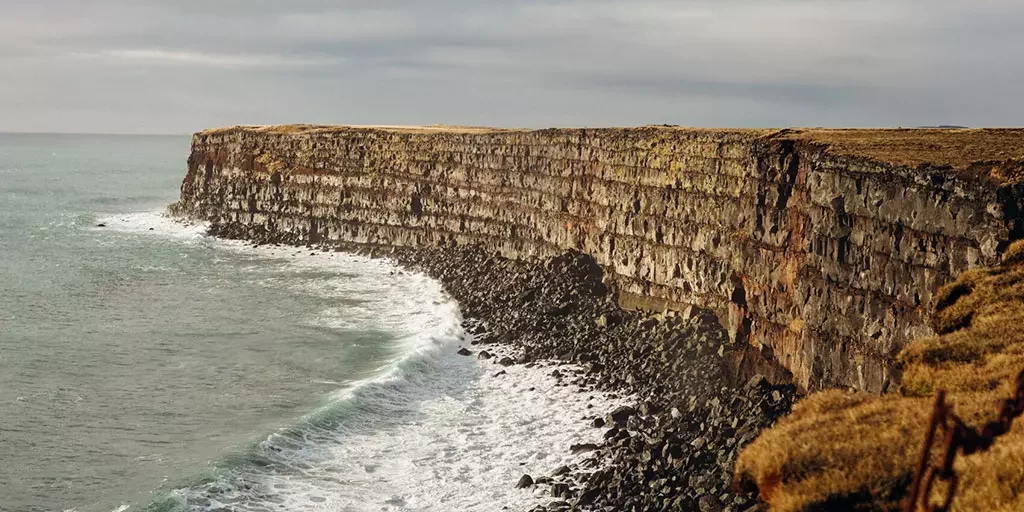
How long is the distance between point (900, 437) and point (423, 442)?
20.7 metres

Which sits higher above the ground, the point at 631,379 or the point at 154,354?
the point at 631,379

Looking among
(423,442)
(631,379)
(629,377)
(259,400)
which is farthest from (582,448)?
(259,400)

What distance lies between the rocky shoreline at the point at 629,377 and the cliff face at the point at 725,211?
143 centimetres

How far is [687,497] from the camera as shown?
24.2 m

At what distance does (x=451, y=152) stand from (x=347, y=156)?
13448mm

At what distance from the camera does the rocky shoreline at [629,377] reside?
2545 centimetres

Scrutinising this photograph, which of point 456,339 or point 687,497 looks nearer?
point 687,497

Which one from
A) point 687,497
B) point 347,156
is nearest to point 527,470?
point 687,497

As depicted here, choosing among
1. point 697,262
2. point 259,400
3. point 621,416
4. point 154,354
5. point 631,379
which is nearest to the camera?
point 621,416

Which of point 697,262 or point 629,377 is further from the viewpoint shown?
point 697,262

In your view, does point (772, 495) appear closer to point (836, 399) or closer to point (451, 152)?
point (836, 399)

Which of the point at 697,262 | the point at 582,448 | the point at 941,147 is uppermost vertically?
the point at 941,147

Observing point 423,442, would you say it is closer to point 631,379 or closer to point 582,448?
point 582,448

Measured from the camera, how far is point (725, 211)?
3850 cm
